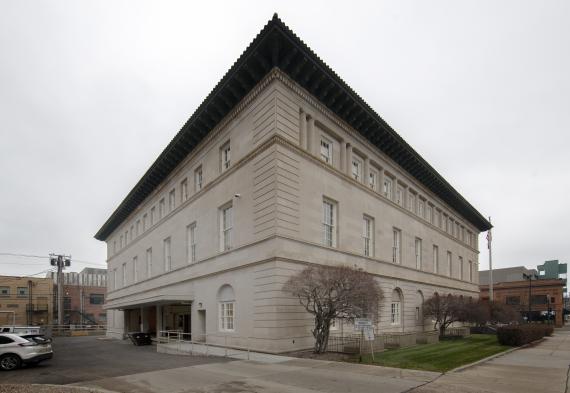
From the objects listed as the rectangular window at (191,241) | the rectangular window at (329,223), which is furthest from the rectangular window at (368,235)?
the rectangular window at (191,241)

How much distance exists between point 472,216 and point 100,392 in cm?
5386

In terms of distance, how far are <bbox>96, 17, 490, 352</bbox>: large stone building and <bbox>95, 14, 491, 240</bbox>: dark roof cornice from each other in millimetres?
84

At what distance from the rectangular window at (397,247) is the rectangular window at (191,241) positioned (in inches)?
611

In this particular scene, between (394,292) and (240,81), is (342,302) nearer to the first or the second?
(240,81)

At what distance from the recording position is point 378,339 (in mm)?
21484

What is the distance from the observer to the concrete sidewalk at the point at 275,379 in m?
12.1

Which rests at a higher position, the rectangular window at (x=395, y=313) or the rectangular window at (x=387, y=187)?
the rectangular window at (x=387, y=187)

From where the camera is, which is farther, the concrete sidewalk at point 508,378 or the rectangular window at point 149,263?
the rectangular window at point 149,263

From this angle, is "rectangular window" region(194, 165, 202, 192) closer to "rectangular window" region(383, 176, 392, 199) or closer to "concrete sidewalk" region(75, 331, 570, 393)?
"rectangular window" region(383, 176, 392, 199)

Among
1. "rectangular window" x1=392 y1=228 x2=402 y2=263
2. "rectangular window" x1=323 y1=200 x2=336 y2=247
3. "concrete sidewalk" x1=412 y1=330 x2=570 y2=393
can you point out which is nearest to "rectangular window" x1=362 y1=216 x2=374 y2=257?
"rectangular window" x1=323 y1=200 x2=336 y2=247

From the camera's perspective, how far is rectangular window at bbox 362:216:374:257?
2948 centimetres

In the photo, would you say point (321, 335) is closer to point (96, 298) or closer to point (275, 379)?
point (275, 379)

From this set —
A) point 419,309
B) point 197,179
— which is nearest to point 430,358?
point 419,309

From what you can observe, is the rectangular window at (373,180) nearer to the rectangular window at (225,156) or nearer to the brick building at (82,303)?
the rectangular window at (225,156)
